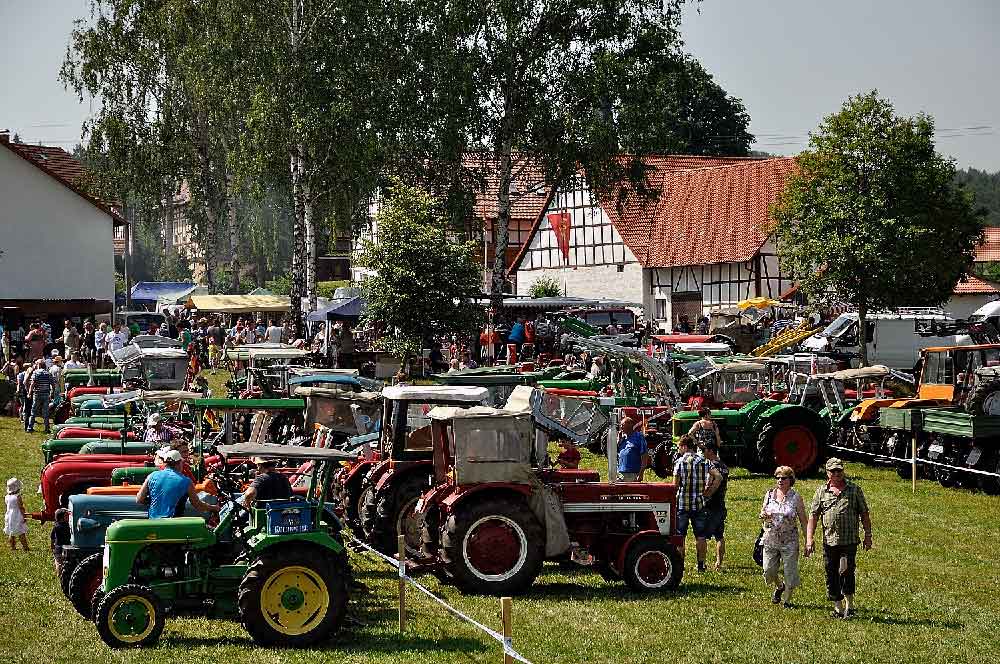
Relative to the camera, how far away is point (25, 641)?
11.9 meters

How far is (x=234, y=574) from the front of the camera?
39.3 ft

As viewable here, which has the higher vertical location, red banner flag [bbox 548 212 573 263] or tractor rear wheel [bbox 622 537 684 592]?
red banner flag [bbox 548 212 573 263]

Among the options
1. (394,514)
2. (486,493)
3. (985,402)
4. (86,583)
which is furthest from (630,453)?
(86,583)

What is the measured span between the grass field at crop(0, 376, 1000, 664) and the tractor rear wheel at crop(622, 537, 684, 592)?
0.76ft

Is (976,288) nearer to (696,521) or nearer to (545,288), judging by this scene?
(545,288)

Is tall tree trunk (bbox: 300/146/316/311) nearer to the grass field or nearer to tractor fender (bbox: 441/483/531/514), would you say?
the grass field

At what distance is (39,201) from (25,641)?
45.2m

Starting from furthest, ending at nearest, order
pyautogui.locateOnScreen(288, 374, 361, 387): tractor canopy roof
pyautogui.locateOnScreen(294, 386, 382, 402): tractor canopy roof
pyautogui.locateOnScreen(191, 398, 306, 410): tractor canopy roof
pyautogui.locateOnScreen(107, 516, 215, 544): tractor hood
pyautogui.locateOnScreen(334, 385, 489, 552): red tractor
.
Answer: pyautogui.locateOnScreen(288, 374, 361, 387): tractor canopy roof, pyautogui.locateOnScreen(191, 398, 306, 410): tractor canopy roof, pyautogui.locateOnScreen(294, 386, 382, 402): tractor canopy roof, pyautogui.locateOnScreen(334, 385, 489, 552): red tractor, pyautogui.locateOnScreen(107, 516, 215, 544): tractor hood

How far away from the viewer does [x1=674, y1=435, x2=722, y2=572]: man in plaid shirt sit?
50.9 ft

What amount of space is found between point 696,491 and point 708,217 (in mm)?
44613

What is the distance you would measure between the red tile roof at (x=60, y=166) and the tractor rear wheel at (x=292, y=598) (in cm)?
4432

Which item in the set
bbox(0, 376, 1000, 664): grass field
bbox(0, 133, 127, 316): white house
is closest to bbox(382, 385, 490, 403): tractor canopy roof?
bbox(0, 376, 1000, 664): grass field

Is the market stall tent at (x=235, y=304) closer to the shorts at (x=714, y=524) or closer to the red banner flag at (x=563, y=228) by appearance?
the red banner flag at (x=563, y=228)

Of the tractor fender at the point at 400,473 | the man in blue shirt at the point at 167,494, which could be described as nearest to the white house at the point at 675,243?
Answer: the tractor fender at the point at 400,473
